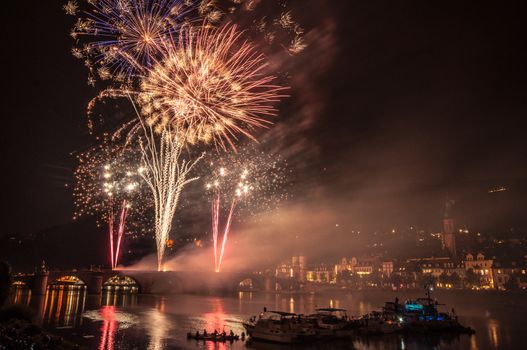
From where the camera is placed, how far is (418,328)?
164ft

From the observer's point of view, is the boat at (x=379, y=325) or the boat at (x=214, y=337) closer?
the boat at (x=214, y=337)

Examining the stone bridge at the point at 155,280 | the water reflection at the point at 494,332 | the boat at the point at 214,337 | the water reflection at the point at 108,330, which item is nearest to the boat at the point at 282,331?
the boat at the point at 214,337

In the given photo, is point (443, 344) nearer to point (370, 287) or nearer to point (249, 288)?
point (249, 288)

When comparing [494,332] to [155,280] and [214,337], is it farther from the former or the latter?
[155,280]

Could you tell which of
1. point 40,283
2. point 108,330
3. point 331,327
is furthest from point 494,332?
point 40,283

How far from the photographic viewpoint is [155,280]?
321 ft

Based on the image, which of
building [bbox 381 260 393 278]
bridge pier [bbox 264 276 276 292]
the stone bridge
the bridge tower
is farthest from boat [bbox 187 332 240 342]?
building [bbox 381 260 393 278]

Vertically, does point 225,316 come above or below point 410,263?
below

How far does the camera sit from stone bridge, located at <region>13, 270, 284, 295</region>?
86.1m

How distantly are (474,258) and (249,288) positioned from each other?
90896mm

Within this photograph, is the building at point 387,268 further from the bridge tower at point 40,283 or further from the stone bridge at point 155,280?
the bridge tower at point 40,283

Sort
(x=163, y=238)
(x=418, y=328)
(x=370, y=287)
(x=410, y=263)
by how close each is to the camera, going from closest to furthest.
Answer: (x=418, y=328) → (x=163, y=238) → (x=370, y=287) → (x=410, y=263)

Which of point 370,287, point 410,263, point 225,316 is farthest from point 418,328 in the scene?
point 410,263

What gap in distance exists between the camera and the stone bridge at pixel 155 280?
86.1 meters
